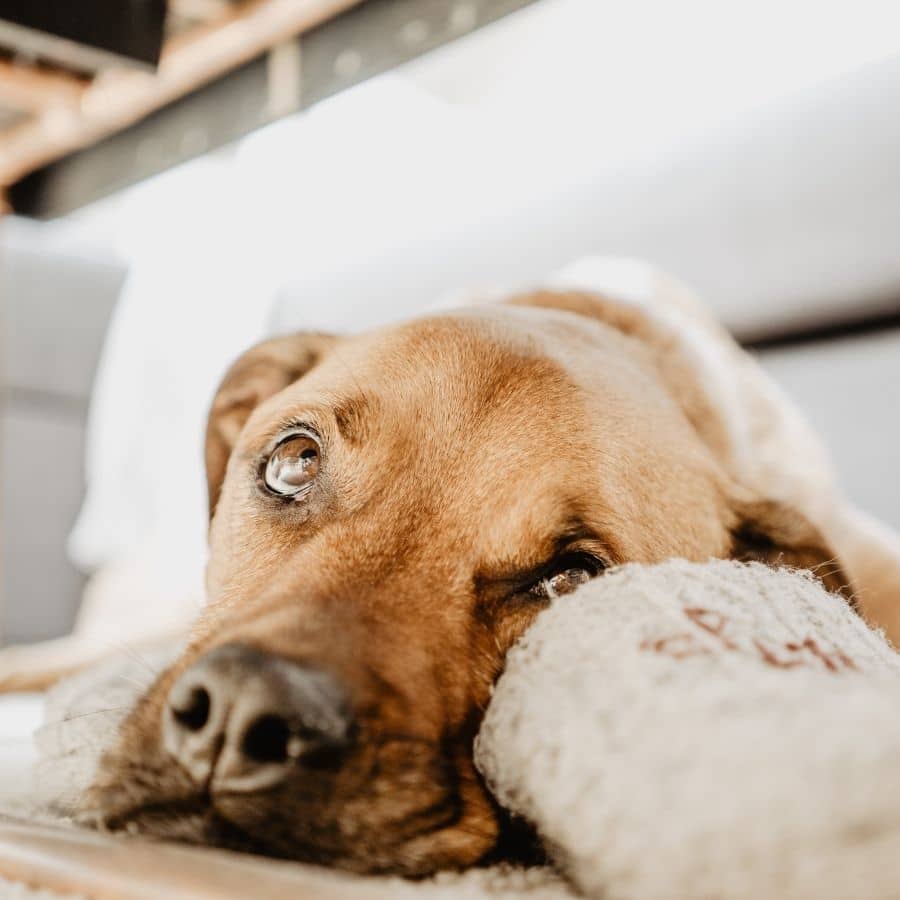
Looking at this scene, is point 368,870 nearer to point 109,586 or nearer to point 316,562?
point 316,562

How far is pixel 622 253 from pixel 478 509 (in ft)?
8.52

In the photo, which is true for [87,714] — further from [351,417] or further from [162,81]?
[162,81]

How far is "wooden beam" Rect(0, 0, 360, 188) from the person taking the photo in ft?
20.3

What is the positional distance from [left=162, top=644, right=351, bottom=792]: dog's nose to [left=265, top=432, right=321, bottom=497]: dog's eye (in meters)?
0.58

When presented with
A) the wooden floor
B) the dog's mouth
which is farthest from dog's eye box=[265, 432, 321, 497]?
the wooden floor

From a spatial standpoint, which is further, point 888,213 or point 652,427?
point 888,213

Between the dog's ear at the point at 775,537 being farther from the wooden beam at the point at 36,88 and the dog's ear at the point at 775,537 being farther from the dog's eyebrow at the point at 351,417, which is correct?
the wooden beam at the point at 36,88

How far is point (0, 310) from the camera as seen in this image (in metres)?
4.50

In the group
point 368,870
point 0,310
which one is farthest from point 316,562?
point 0,310

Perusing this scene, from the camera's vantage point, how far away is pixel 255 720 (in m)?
0.86

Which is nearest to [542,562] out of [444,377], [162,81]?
[444,377]

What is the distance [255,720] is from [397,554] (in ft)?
1.31

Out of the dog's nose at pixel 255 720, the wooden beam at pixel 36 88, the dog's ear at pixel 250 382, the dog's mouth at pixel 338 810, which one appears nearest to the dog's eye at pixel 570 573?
the dog's mouth at pixel 338 810

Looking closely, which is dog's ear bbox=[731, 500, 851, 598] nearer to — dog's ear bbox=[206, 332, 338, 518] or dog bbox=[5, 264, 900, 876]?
dog bbox=[5, 264, 900, 876]
